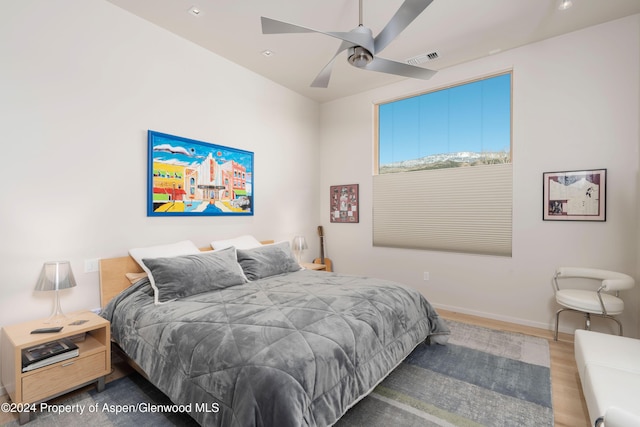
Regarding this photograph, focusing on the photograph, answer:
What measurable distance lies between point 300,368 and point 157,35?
11.3 ft

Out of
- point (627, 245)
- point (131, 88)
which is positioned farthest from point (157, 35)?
point (627, 245)

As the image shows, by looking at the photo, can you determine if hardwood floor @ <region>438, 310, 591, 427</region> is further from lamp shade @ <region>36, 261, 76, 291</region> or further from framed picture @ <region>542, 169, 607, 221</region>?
lamp shade @ <region>36, 261, 76, 291</region>

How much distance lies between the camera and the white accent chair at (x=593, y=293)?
2648mm

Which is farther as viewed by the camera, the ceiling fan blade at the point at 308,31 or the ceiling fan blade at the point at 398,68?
the ceiling fan blade at the point at 398,68

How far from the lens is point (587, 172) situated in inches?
124

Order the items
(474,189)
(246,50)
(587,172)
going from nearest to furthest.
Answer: (587,172), (246,50), (474,189)

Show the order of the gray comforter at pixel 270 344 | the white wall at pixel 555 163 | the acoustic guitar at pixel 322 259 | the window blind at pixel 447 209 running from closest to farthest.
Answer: the gray comforter at pixel 270 344
the white wall at pixel 555 163
the window blind at pixel 447 209
the acoustic guitar at pixel 322 259

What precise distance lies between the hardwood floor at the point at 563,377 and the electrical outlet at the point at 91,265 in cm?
365

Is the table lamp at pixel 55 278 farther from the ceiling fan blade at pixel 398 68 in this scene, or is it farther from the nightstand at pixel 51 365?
the ceiling fan blade at pixel 398 68

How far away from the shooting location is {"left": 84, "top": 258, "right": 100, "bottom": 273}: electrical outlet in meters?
2.65

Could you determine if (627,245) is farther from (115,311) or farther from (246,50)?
(115,311)

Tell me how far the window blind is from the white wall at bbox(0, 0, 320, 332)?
2290mm

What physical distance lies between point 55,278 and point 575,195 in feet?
15.8

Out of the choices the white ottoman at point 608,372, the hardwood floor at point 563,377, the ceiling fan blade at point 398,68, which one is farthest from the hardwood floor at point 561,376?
the ceiling fan blade at point 398,68
